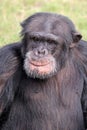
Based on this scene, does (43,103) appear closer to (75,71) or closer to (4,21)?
(75,71)

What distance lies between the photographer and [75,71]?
8.66 metres

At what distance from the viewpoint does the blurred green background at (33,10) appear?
1235 centimetres

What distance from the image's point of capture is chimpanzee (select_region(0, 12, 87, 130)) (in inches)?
330

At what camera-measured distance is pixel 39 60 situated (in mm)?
8086

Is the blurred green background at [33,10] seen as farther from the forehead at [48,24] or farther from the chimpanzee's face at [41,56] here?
the chimpanzee's face at [41,56]

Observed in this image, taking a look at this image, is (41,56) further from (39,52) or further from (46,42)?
(46,42)

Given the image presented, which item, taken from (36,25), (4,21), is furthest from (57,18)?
(4,21)

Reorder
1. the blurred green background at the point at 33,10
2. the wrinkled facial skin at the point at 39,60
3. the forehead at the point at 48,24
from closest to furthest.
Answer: the wrinkled facial skin at the point at 39,60, the forehead at the point at 48,24, the blurred green background at the point at 33,10

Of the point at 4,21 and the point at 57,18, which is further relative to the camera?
the point at 4,21

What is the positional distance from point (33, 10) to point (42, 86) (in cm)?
474

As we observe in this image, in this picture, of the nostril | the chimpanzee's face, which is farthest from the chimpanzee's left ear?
the nostril

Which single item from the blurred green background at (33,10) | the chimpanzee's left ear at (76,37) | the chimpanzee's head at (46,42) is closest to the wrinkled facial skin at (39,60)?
the chimpanzee's head at (46,42)

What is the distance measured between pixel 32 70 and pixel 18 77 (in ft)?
1.27

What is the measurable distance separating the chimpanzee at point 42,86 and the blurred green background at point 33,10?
360 cm
